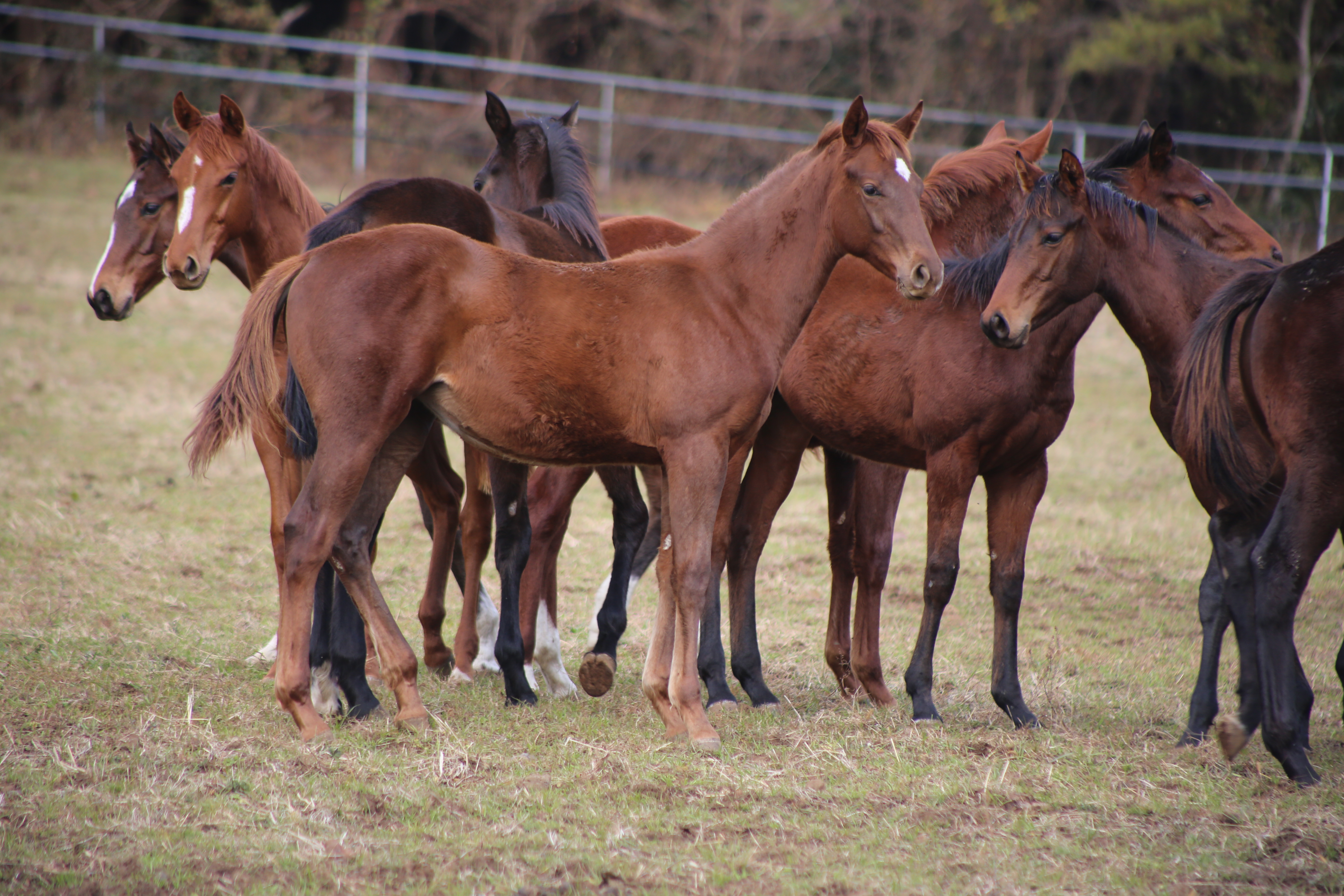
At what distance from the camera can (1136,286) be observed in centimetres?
→ 465

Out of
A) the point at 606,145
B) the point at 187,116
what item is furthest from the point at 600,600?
the point at 606,145

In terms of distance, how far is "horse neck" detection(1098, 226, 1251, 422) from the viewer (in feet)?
15.2

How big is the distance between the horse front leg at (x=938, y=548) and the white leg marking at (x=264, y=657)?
2757 mm

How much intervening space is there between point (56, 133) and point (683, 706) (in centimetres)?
1630

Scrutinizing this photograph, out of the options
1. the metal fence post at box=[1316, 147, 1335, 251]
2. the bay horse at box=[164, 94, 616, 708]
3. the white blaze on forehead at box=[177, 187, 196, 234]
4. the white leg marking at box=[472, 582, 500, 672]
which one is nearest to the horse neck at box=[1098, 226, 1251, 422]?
the bay horse at box=[164, 94, 616, 708]

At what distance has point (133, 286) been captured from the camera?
5.77 m

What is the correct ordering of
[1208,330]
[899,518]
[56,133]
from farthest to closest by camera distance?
[56,133]
[899,518]
[1208,330]

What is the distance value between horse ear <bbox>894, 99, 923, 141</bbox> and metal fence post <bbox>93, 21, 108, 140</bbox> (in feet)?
50.3

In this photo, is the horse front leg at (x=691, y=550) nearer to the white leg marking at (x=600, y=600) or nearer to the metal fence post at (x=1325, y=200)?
the white leg marking at (x=600, y=600)

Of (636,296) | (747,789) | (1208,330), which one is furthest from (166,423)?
(1208,330)

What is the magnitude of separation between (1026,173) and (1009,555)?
61.3 inches

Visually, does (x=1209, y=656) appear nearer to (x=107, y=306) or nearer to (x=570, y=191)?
(x=570, y=191)

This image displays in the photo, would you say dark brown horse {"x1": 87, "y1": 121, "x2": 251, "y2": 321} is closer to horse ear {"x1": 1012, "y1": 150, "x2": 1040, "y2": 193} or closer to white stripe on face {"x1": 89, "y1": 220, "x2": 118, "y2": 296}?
white stripe on face {"x1": 89, "y1": 220, "x2": 118, "y2": 296}

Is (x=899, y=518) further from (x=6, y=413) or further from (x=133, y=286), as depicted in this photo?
(x=6, y=413)
